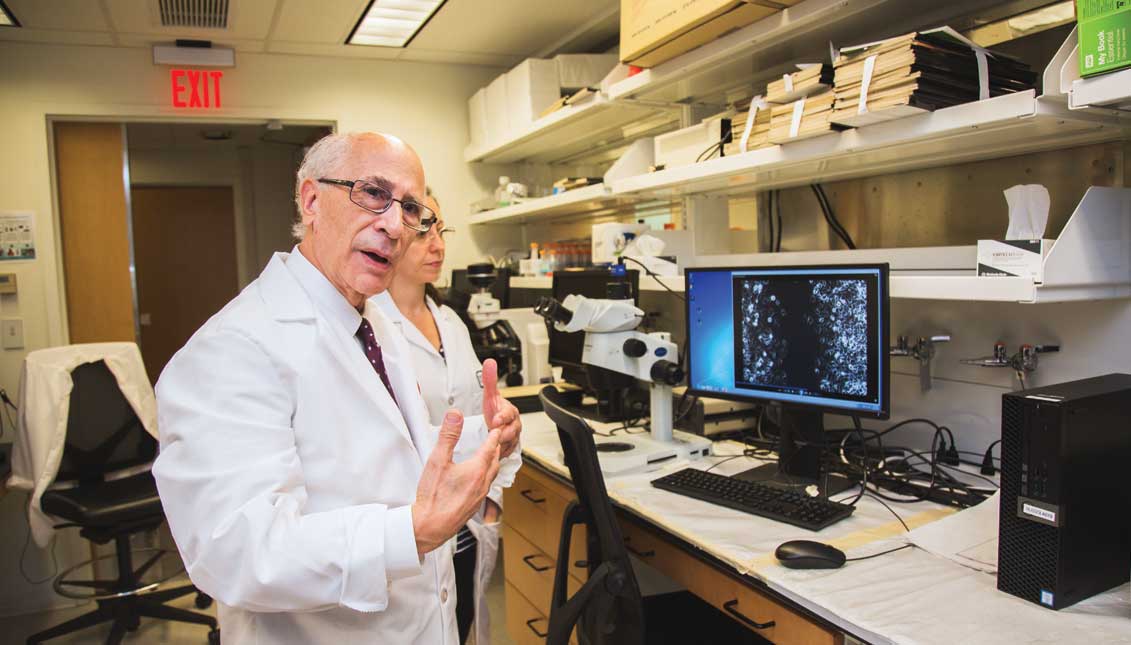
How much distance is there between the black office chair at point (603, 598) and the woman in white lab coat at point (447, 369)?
34 centimetres

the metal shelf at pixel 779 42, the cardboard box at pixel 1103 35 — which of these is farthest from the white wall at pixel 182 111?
the cardboard box at pixel 1103 35

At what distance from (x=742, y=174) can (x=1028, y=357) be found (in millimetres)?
848

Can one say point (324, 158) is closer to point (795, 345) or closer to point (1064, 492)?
point (795, 345)

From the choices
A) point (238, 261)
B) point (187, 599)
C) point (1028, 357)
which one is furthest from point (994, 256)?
point (238, 261)

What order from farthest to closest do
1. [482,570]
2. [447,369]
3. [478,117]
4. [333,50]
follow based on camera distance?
[478,117], [333,50], [447,369], [482,570]

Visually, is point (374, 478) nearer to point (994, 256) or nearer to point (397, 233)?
point (397, 233)

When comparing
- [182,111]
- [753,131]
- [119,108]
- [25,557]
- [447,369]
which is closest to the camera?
[753,131]

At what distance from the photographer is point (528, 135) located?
3379mm

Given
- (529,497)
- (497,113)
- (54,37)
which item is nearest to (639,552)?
(529,497)

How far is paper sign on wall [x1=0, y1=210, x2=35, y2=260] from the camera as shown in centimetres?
340

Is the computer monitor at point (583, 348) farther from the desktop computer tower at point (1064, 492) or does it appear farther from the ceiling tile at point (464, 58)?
the ceiling tile at point (464, 58)

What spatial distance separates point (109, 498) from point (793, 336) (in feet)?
8.73

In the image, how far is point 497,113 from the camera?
375 centimetres

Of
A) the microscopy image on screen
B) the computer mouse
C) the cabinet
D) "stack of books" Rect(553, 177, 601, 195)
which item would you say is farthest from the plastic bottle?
the computer mouse
